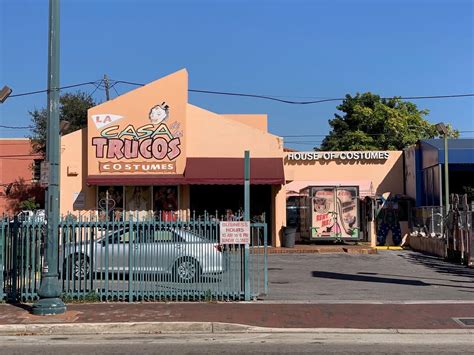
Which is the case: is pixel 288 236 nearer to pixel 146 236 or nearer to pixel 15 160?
pixel 146 236

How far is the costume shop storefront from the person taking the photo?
2475 cm

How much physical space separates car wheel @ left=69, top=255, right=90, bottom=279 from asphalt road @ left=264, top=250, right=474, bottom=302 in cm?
413

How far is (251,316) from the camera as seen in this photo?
10438mm

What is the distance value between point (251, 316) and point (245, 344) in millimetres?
1849

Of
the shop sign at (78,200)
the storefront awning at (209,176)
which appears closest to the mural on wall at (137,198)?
the storefront awning at (209,176)

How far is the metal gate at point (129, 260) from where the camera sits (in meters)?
12.1

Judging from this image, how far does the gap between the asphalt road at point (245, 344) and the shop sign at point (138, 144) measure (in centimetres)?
1588

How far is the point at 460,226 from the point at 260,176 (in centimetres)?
839

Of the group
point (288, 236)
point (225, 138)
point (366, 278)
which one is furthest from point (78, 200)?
point (366, 278)

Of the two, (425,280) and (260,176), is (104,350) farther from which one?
(260,176)

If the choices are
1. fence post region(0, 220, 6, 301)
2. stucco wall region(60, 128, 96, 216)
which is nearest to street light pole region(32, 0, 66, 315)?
fence post region(0, 220, 6, 301)

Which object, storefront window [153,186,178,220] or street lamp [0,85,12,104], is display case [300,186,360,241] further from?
street lamp [0,85,12,104]

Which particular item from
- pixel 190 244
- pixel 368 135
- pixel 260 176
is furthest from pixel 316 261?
pixel 368 135

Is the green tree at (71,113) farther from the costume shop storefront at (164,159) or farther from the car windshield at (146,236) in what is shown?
the car windshield at (146,236)
